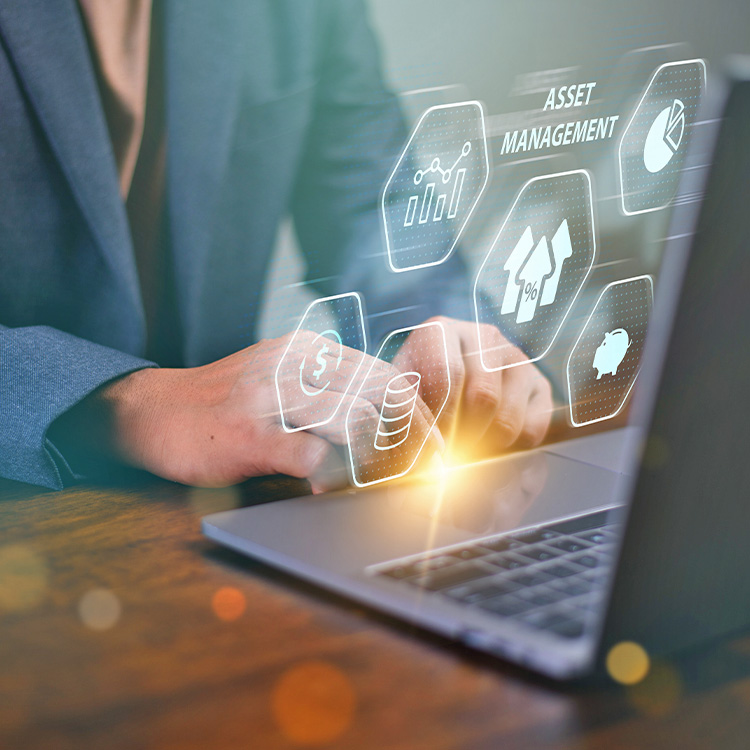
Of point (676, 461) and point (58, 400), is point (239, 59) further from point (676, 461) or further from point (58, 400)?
point (676, 461)

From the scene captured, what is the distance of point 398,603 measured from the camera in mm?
330

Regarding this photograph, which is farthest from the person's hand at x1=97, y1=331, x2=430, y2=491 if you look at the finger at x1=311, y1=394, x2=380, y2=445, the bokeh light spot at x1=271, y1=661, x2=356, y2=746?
the bokeh light spot at x1=271, y1=661, x2=356, y2=746

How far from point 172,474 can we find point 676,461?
1.27 feet

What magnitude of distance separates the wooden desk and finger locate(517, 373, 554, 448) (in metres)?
0.29

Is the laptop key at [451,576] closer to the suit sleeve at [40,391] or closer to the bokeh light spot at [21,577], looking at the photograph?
the bokeh light spot at [21,577]

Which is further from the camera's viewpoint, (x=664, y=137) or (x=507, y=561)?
(x=664, y=137)

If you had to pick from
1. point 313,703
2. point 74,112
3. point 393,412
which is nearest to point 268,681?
point 313,703

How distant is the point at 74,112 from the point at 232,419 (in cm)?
43

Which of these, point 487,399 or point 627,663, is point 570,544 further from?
point 487,399

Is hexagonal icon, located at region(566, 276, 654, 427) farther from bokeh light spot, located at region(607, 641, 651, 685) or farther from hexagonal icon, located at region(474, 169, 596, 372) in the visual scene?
bokeh light spot, located at region(607, 641, 651, 685)

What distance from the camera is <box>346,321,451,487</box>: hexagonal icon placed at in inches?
19.7

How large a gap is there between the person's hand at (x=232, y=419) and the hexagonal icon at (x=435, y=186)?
0.09 metres

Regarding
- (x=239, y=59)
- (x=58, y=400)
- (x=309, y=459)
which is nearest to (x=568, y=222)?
(x=309, y=459)

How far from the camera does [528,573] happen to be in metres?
0.34
